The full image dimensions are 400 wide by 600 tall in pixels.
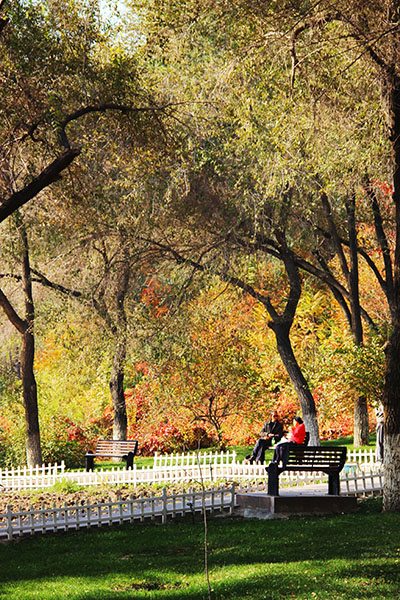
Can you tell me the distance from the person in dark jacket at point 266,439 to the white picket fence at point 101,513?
545 centimetres

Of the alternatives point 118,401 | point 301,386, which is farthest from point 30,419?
point 301,386

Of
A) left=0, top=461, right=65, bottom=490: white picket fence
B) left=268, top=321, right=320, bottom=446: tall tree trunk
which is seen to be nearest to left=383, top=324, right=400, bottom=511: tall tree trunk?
left=0, top=461, right=65, bottom=490: white picket fence

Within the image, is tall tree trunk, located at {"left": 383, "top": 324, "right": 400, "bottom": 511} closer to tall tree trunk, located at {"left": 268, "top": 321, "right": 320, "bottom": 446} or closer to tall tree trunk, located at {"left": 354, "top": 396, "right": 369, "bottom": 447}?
tall tree trunk, located at {"left": 268, "top": 321, "right": 320, "bottom": 446}

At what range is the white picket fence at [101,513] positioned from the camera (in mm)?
10273

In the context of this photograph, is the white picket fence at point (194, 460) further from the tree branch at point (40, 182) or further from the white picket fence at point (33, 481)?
the tree branch at point (40, 182)

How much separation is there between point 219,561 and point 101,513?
317cm

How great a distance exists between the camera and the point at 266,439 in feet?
59.6

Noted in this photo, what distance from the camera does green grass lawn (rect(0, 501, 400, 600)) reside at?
692 centimetres

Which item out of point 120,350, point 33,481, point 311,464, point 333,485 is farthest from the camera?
point 120,350

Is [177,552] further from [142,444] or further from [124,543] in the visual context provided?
[142,444]

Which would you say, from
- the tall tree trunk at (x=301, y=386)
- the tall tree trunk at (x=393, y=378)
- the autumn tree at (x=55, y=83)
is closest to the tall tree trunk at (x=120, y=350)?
the tall tree trunk at (x=301, y=386)

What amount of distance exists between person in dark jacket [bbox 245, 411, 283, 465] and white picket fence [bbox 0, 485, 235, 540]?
5446 mm

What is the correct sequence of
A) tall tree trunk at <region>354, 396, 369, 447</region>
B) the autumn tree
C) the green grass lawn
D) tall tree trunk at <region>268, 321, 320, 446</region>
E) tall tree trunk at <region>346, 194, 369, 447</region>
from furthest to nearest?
tall tree trunk at <region>354, 396, 369, 447</region> < tall tree trunk at <region>268, 321, 320, 446</region> < tall tree trunk at <region>346, 194, 369, 447</region> < the autumn tree < the green grass lawn

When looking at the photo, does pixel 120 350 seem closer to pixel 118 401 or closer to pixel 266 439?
pixel 118 401
